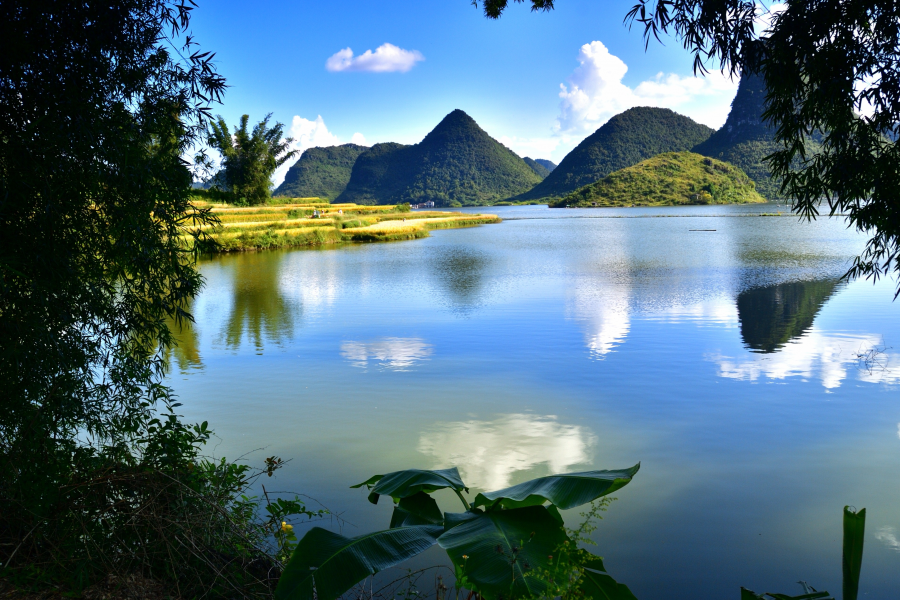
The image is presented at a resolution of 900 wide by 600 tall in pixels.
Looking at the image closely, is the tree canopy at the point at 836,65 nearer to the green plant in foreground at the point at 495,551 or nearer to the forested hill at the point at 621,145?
the green plant in foreground at the point at 495,551

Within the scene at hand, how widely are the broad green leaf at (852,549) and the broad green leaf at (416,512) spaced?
6.88 feet

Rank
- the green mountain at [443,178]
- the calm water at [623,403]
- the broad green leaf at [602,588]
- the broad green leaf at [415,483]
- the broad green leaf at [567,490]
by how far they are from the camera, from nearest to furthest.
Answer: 1. the broad green leaf at [602,588]
2. the broad green leaf at [567,490]
3. the broad green leaf at [415,483]
4. the calm water at [623,403]
5. the green mountain at [443,178]

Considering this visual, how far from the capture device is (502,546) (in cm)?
303

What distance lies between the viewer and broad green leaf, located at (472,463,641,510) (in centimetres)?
334

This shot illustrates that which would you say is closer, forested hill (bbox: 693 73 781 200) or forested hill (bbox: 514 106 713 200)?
forested hill (bbox: 693 73 781 200)

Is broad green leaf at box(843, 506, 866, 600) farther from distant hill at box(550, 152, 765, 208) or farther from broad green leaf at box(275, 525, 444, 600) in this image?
distant hill at box(550, 152, 765, 208)

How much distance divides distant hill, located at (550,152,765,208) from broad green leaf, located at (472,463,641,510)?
101953 millimetres

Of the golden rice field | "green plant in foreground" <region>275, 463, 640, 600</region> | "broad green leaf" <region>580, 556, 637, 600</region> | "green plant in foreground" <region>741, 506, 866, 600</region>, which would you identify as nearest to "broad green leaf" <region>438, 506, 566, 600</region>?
"green plant in foreground" <region>275, 463, 640, 600</region>

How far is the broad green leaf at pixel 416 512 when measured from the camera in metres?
3.74

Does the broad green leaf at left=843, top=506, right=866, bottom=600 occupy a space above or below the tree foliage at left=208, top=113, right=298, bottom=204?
below

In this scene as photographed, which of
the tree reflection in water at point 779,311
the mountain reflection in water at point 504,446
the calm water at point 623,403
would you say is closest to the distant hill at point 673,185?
the tree reflection in water at point 779,311

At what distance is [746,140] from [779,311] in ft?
448

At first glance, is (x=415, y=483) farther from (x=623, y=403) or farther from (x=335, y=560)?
(x=623, y=403)

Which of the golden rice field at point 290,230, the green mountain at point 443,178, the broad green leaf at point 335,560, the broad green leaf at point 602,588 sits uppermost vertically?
the green mountain at point 443,178
